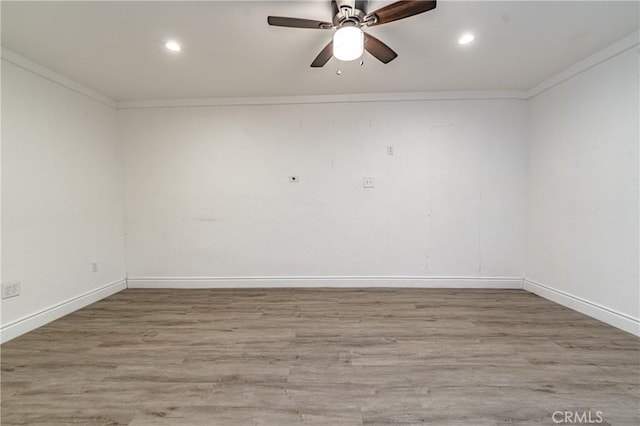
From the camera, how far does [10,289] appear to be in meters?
2.14

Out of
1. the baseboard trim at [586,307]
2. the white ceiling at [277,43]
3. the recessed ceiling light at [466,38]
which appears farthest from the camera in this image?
the baseboard trim at [586,307]

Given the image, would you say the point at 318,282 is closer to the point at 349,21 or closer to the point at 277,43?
the point at 277,43

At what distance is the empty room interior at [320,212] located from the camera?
1573mm

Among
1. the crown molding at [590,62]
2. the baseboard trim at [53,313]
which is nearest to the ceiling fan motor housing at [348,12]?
the crown molding at [590,62]

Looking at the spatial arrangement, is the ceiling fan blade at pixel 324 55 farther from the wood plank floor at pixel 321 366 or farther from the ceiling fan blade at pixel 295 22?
the wood plank floor at pixel 321 366

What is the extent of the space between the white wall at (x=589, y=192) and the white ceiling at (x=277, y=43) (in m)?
0.35

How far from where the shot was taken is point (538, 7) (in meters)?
1.72

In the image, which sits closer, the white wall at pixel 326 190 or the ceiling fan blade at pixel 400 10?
the ceiling fan blade at pixel 400 10

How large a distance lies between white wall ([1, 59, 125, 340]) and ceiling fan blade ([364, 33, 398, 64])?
2970mm

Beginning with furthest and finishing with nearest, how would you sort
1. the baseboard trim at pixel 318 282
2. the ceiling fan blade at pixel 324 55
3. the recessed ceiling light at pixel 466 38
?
1. the baseboard trim at pixel 318 282
2. the recessed ceiling light at pixel 466 38
3. the ceiling fan blade at pixel 324 55

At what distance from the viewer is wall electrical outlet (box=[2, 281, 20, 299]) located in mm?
2102

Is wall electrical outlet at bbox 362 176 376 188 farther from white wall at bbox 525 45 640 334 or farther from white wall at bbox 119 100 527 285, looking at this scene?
white wall at bbox 525 45 640 334

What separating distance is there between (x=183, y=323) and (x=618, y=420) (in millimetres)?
2971

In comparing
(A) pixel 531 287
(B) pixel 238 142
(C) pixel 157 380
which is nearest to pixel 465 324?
(A) pixel 531 287
